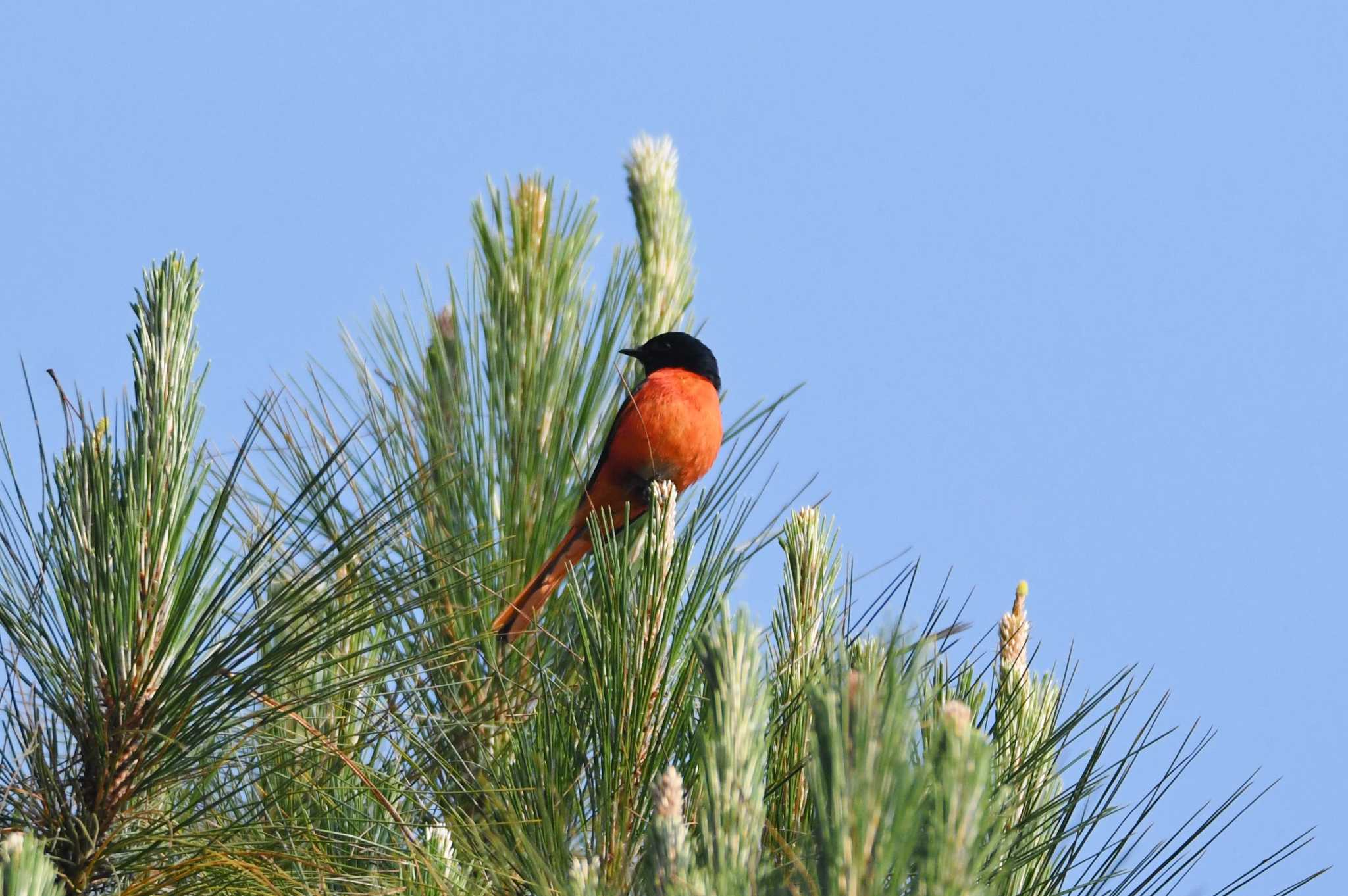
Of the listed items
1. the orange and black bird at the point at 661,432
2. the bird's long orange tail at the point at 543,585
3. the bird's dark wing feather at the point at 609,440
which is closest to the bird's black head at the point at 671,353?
the orange and black bird at the point at 661,432

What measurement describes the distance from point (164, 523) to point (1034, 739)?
143 cm

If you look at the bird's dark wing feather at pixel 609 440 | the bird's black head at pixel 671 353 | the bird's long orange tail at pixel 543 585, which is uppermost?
the bird's black head at pixel 671 353

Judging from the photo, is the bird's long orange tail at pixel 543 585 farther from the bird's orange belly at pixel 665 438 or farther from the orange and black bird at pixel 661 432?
the bird's orange belly at pixel 665 438

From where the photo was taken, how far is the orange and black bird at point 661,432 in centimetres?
376

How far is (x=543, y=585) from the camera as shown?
10.7 feet

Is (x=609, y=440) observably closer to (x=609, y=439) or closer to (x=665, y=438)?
(x=609, y=439)

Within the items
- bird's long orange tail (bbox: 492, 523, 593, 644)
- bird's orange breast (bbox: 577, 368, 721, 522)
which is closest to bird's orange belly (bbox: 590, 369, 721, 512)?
bird's orange breast (bbox: 577, 368, 721, 522)

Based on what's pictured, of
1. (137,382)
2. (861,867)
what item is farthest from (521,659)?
(861,867)

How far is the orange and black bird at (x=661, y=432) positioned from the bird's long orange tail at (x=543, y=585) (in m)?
0.08

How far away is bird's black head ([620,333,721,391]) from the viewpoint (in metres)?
3.97

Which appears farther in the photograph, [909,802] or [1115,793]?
[1115,793]

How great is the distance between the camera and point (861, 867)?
122 centimetres

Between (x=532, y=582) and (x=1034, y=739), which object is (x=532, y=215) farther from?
(x=1034, y=739)

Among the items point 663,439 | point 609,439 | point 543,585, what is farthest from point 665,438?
point 543,585
